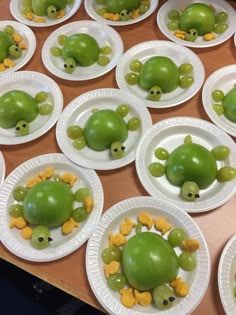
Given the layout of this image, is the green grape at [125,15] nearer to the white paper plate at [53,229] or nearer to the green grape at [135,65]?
the green grape at [135,65]

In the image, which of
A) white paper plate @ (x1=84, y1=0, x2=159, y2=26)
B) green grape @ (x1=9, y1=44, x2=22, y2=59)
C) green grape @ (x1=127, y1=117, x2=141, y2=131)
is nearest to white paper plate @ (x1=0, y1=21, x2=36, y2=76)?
green grape @ (x1=9, y1=44, x2=22, y2=59)

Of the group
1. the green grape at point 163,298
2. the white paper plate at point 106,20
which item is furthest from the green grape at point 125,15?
the green grape at point 163,298

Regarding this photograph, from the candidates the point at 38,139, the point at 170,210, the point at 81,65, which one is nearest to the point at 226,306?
the point at 170,210

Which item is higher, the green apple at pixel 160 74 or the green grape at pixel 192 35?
the green grape at pixel 192 35

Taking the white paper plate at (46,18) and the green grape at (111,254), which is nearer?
the green grape at (111,254)

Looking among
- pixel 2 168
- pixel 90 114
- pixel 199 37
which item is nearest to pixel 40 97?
pixel 90 114

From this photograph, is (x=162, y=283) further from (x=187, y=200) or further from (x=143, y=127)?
(x=143, y=127)

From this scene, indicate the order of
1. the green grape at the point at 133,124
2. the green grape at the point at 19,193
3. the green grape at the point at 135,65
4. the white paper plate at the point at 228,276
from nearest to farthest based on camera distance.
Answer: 1. the white paper plate at the point at 228,276
2. the green grape at the point at 19,193
3. the green grape at the point at 133,124
4. the green grape at the point at 135,65
